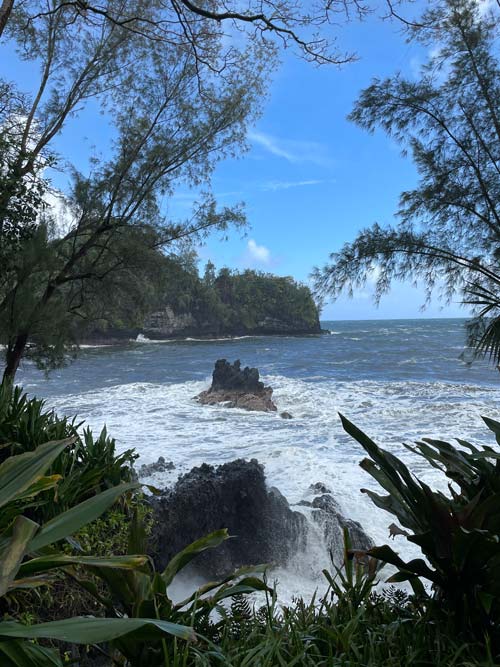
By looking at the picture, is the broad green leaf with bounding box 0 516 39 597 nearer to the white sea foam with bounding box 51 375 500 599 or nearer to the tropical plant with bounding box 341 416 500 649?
the tropical plant with bounding box 341 416 500 649

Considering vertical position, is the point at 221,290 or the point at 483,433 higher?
the point at 221,290

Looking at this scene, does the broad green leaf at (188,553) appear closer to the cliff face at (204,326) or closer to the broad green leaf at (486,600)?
the broad green leaf at (486,600)

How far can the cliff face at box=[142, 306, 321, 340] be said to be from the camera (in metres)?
57.4

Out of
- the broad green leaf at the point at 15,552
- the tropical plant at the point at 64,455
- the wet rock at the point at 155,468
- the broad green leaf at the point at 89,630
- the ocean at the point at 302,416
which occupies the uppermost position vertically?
the broad green leaf at the point at 15,552

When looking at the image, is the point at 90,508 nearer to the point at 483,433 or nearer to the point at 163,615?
the point at 163,615

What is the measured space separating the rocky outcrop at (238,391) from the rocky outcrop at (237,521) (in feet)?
32.6

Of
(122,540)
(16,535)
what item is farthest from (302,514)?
(16,535)

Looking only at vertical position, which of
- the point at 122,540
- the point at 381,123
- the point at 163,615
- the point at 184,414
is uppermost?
the point at 381,123

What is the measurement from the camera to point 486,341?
4645 millimetres

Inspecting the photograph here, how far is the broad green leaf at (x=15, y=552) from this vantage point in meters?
0.94

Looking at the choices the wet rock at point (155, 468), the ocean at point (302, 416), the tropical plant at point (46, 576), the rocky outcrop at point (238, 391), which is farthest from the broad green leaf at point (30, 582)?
the rocky outcrop at point (238, 391)

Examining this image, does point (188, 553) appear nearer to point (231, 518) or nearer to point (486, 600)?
point (486, 600)

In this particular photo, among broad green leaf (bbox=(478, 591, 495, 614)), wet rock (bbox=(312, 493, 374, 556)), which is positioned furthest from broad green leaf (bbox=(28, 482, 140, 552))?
wet rock (bbox=(312, 493, 374, 556))

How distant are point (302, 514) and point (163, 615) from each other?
517cm
